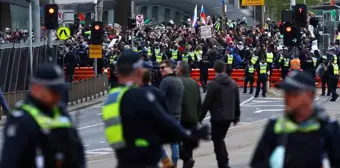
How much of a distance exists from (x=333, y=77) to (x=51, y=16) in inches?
403

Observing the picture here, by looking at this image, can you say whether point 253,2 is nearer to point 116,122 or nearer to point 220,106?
point 220,106

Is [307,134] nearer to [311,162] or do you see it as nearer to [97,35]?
[311,162]

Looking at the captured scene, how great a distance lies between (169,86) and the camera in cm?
1368

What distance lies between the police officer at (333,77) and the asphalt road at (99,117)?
6.22ft

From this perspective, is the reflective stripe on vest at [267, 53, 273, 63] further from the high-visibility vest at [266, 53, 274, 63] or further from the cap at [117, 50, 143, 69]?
the cap at [117, 50, 143, 69]

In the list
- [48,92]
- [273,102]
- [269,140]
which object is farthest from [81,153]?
[273,102]

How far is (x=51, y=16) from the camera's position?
32.4 metres

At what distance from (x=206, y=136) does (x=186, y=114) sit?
192 inches

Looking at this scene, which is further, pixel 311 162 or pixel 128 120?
pixel 128 120

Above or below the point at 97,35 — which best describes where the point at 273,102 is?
below

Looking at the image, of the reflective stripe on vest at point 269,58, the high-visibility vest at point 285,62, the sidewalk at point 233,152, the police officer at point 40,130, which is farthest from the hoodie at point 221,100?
the reflective stripe on vest at point 269,58

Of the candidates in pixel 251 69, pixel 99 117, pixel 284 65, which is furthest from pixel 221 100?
pixel 284 65

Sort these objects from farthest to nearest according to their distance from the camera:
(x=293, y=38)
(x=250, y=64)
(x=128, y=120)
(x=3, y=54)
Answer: (x=250, y=64)
(x=3, y=54)
(x=293, y=38)
(x=128, y=120)

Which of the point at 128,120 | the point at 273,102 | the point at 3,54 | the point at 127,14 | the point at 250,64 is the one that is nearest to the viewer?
the point at 128,120
